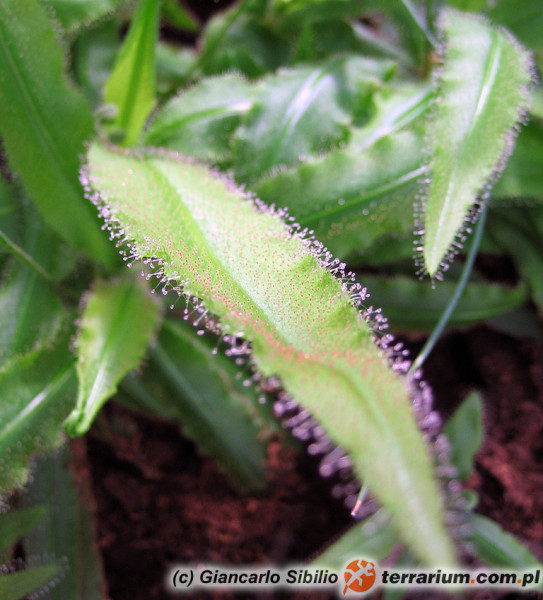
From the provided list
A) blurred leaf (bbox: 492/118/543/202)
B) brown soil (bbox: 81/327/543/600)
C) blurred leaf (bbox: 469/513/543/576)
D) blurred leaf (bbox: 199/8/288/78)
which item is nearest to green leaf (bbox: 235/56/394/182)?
blurred leaf (bbox: 199/8/288/78)

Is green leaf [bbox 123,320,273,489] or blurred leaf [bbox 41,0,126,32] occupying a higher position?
blurred leaf [bbox 41,0,126,32]

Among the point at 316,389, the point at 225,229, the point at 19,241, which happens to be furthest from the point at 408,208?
the point at 19,241

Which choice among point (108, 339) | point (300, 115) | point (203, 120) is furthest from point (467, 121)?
point (108, 339)

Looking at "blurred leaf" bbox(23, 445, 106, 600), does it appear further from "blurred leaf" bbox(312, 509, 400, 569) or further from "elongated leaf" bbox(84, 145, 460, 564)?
"elongated leaf" bbox(84, 145, 460, 564)

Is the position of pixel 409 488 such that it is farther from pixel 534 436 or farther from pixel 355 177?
pixel 534 436

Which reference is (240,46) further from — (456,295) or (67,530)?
(67,530)

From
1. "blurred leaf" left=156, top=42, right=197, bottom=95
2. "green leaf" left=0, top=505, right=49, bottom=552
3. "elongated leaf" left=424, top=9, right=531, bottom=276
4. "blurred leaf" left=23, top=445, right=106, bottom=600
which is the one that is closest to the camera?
"elongated leaf" left=424, top=9, right=531, bottom=276

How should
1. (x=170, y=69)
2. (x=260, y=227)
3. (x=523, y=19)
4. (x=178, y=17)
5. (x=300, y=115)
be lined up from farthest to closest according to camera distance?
(x=178, y=17), (x=170, y=69), (x=523, y=19), (x=300, y=115), (x=260, y=227)
